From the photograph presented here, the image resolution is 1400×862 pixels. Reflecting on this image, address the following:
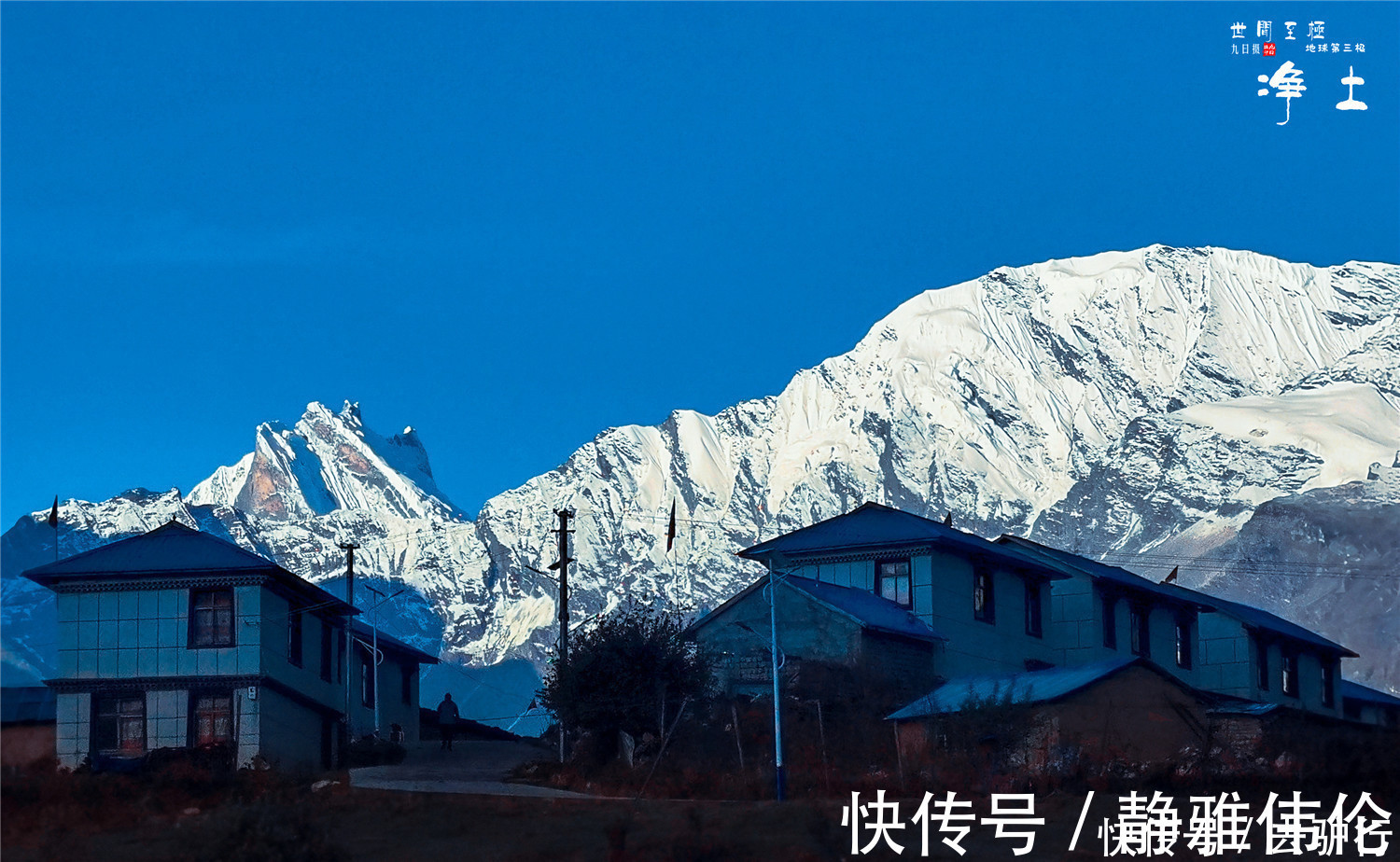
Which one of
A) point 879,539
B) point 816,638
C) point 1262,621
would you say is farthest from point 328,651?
point 1262,621

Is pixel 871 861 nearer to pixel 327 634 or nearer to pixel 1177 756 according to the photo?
pixel 1177 756

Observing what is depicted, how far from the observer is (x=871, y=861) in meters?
30.8

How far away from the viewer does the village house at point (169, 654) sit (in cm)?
5175

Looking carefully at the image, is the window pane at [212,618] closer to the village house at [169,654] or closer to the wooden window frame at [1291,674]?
the village house at [169,654]

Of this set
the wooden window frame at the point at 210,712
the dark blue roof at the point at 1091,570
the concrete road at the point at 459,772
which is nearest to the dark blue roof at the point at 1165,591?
the dark blue roof at the point at 1091,570

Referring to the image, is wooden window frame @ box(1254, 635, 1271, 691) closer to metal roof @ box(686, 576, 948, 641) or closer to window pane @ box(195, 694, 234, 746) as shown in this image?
metal roof @ box(686, 576, 948, 641)

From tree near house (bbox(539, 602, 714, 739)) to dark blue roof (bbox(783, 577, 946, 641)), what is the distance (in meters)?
4.26

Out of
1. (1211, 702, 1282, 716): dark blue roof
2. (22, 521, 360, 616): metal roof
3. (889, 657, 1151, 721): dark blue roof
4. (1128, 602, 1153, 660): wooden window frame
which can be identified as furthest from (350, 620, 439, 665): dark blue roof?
(1211, 702, 1282, 716): dark blue roof

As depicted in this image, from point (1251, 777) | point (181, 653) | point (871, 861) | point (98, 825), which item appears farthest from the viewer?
point (181, 653)

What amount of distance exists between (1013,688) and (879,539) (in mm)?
11331

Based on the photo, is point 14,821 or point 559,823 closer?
point 14,821

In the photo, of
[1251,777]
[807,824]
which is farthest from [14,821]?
[1251,777]

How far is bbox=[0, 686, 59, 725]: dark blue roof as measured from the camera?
51.4 m

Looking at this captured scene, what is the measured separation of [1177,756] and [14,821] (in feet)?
83.1
